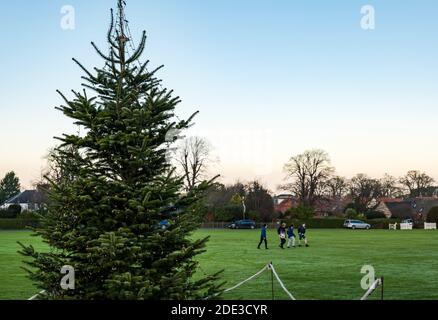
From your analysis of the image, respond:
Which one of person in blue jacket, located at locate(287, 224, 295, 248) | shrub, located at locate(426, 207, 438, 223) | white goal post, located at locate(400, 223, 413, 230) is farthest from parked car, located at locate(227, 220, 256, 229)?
person in blue jacket, located at locate(287, 224, 295, 248)

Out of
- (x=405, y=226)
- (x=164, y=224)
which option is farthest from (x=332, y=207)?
(x=164, y=224)

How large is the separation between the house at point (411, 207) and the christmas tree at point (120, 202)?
10184cm

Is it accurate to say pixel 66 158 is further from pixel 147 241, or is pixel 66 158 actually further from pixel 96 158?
pixel 147 241

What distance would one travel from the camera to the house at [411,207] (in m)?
106

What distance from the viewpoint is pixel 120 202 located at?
8680 mm

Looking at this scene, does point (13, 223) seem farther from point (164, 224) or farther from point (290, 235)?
point (164, 224)

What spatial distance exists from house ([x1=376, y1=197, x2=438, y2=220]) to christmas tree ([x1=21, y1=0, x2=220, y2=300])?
334 feet

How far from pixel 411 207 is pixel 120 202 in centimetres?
11004

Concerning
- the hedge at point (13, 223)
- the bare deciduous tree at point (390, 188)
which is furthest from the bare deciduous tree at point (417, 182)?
the hedge at point (13, 223)

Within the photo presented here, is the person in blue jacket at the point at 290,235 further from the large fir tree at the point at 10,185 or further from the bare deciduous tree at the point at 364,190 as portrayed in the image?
the large fir tree at the point at 10,185

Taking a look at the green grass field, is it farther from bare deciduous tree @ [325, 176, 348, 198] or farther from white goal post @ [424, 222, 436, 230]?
bare deciduous tree @ [325, 176, 348, 198]

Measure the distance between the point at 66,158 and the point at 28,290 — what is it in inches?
310

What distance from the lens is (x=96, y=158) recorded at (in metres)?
9.05
